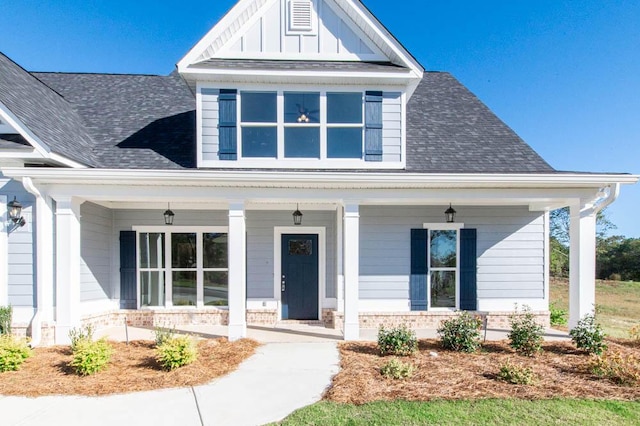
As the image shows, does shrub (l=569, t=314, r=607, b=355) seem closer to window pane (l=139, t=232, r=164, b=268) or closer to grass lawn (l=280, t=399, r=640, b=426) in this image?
grass lawn (l=280, t=399, r=640, b=426)

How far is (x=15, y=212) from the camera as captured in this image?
673 cm

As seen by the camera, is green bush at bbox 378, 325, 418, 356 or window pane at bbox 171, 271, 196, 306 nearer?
green bush at bbox 378, 325, 418, 356

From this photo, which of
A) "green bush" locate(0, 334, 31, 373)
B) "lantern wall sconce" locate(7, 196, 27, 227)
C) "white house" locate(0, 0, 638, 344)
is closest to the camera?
"green bush" locate(0, 334, 31, 373)

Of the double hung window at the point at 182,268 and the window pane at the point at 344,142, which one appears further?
the double hung window at the point at 182,268

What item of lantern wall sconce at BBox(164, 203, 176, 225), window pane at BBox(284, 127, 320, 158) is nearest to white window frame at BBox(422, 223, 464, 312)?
window pane at BBox(284, 127, 320, 158)

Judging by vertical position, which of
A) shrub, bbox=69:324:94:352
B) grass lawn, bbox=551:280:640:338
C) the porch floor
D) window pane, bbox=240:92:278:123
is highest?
window pane, bbox=240:92:278:123

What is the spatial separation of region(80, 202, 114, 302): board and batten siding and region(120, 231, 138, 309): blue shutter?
252mm

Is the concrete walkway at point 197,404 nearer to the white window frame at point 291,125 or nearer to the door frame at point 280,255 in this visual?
the door frame at point 280,255

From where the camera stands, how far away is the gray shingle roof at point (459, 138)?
26.6 feet

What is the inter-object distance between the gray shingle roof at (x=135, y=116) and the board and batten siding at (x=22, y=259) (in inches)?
58.6

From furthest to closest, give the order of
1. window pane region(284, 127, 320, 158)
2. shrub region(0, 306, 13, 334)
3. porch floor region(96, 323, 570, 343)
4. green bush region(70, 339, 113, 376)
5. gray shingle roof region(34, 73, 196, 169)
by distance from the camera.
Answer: gray shingle roof region(34, 73, 196, 169), window pane region(284, 127, 320, 158), porch floor region(96, 323, 570, 343), shrub region(0, 306, 13, 334), green bush region(70, 339, 113, 376)

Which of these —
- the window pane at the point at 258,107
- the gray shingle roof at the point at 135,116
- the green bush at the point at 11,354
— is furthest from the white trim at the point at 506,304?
the green bush at the point at 11,354

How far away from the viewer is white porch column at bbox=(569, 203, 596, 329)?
7.32 meters

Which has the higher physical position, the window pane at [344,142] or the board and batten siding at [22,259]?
the window pane at [344,142]
